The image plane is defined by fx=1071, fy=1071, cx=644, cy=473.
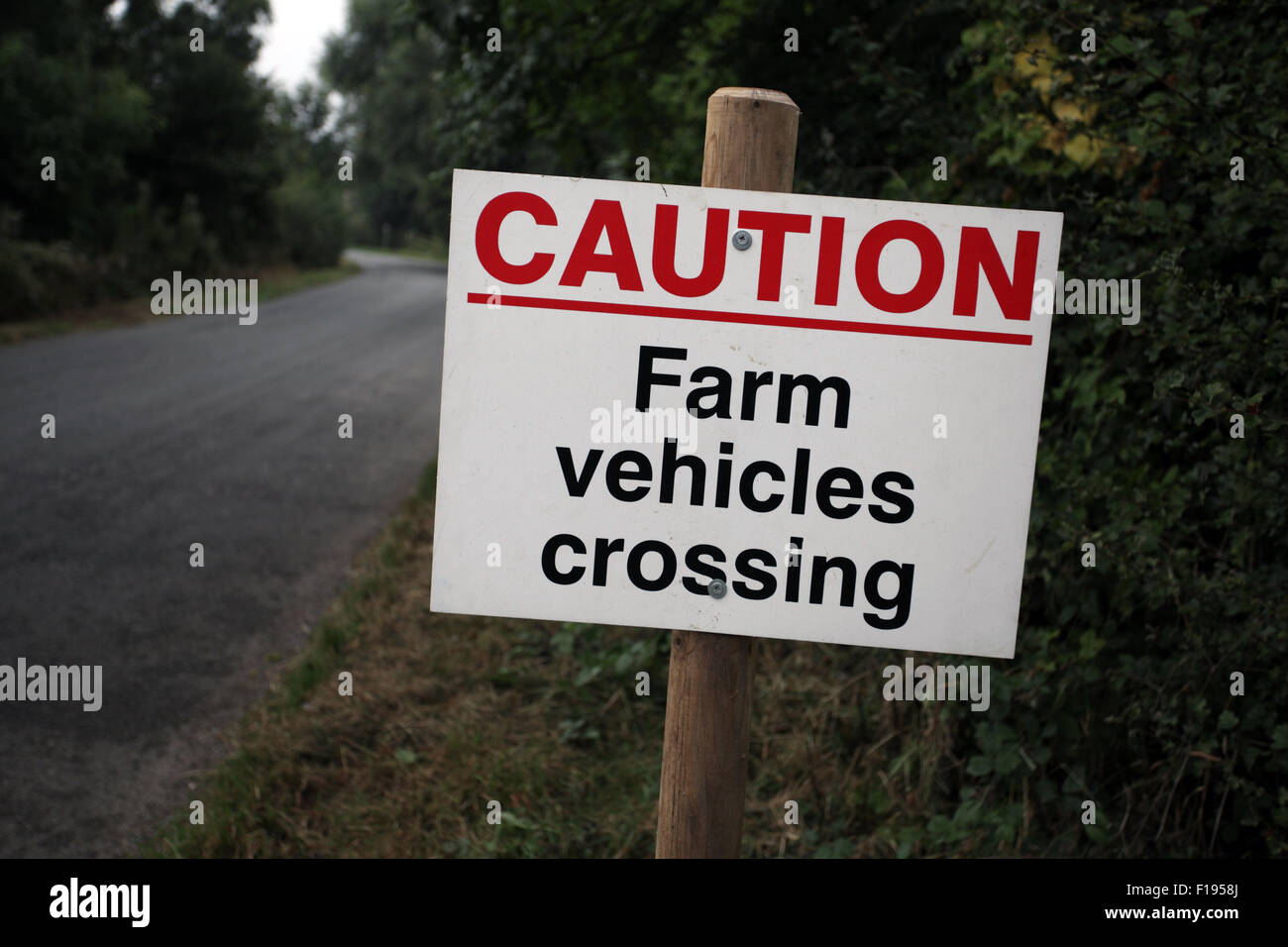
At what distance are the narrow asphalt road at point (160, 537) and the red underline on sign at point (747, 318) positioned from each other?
2.44 m

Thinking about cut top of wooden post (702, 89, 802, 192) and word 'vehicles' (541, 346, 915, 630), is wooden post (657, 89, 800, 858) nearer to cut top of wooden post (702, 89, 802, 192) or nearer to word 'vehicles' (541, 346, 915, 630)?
cut top of wooden post (702, 89, 802, 192)

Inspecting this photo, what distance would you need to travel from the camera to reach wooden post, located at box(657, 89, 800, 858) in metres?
1.65

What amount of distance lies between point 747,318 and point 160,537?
521 cm

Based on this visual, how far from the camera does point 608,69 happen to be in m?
5.71

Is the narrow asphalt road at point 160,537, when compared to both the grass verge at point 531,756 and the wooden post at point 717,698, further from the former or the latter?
the wooden post at point 717,698

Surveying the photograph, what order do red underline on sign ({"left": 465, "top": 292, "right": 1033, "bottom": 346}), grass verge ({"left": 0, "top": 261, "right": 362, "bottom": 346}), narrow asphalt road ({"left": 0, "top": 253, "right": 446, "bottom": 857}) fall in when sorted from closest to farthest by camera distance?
1. red underline on sign ({"left": 465, "top": 292, "right": 1033, "bottom": 346})
2. narrow asphalt road ({"left": 0, "top": 253, "right": 446, "bottom": 857})
3. grass verge ({"left": 0, "top": 261, "right": 362, "bottom": 346})

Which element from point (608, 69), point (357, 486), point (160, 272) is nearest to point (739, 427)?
point (608, 69)

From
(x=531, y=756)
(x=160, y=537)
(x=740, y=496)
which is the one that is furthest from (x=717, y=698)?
(x=160, y=537)

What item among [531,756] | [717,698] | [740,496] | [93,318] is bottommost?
[531,756]

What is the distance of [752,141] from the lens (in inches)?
64.8

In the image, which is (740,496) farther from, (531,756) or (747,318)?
(531,756)

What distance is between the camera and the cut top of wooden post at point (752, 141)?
1.64 metres

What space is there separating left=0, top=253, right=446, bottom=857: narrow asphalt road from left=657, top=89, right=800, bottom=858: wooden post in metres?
2.20

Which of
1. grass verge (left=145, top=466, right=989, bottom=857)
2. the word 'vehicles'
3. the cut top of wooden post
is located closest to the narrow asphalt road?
grass verge (left=145, top=466, right=989, bottom=857)
